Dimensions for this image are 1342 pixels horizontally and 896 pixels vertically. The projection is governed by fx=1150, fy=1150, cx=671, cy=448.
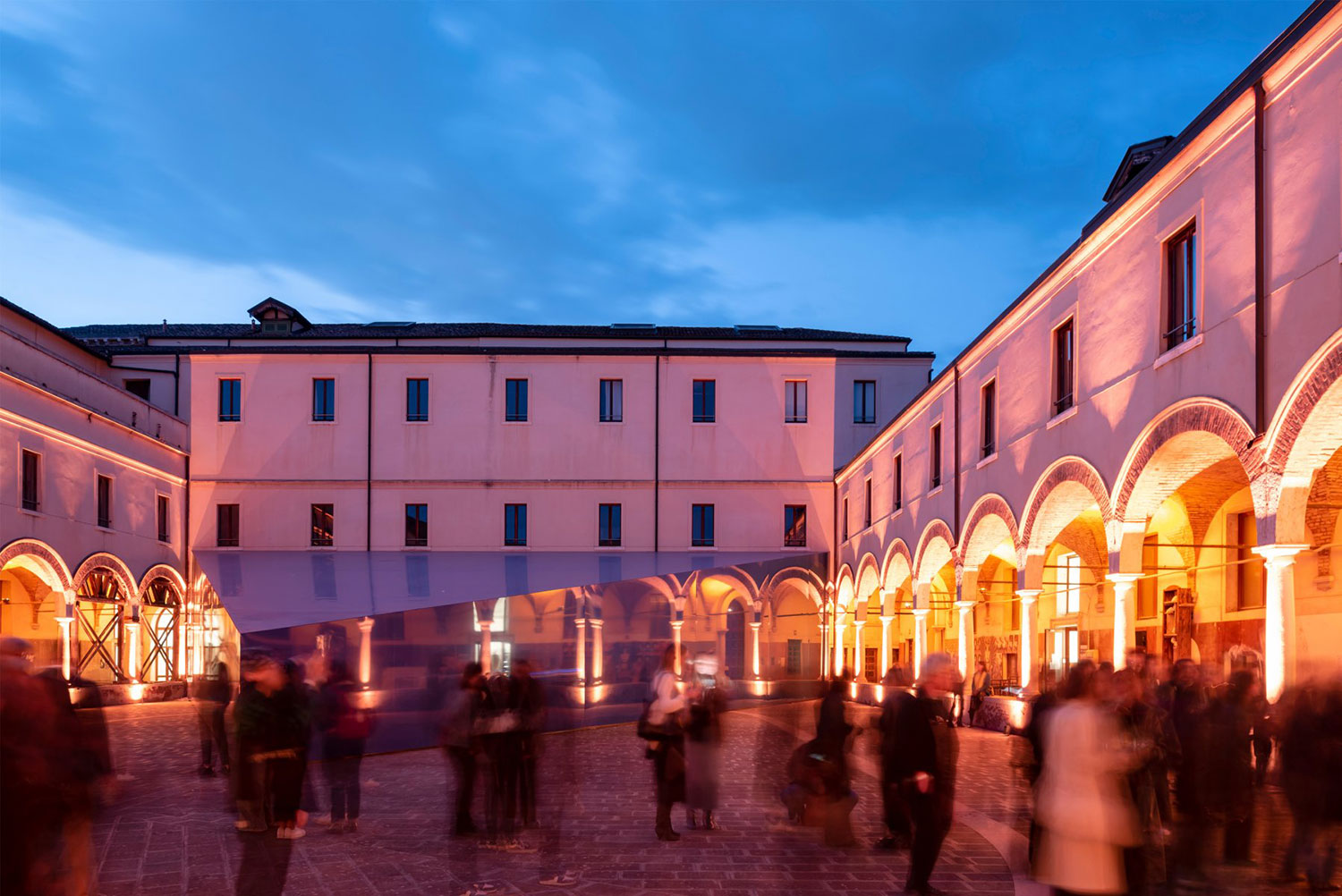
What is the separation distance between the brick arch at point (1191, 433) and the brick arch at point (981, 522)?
4.11m

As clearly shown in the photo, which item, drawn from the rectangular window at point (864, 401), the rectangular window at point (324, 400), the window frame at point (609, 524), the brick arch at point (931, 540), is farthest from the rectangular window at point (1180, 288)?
the rectangular window at point (324, 400)

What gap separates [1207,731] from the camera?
8.58 meters

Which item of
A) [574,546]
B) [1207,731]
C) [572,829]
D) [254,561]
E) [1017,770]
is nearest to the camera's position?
[1207,731]

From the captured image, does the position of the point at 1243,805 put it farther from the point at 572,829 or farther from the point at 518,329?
the point at 518,329

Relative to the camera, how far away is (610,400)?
3462 centimetres

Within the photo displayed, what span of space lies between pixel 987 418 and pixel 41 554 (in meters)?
20.7

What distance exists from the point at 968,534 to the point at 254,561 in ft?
62.6

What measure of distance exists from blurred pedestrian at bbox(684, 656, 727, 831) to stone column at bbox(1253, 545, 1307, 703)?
5.08 metres

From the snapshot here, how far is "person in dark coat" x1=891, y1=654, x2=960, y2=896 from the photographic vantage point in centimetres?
748

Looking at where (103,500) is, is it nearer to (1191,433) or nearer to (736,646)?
(736,646)

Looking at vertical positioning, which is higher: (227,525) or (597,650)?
(227,525)

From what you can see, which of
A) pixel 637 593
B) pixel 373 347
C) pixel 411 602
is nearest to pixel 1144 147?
pixel 637 593

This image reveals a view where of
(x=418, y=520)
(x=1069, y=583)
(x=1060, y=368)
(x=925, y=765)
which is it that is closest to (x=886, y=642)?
(x=1069, y=583)

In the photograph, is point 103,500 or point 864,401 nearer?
point 103,500
